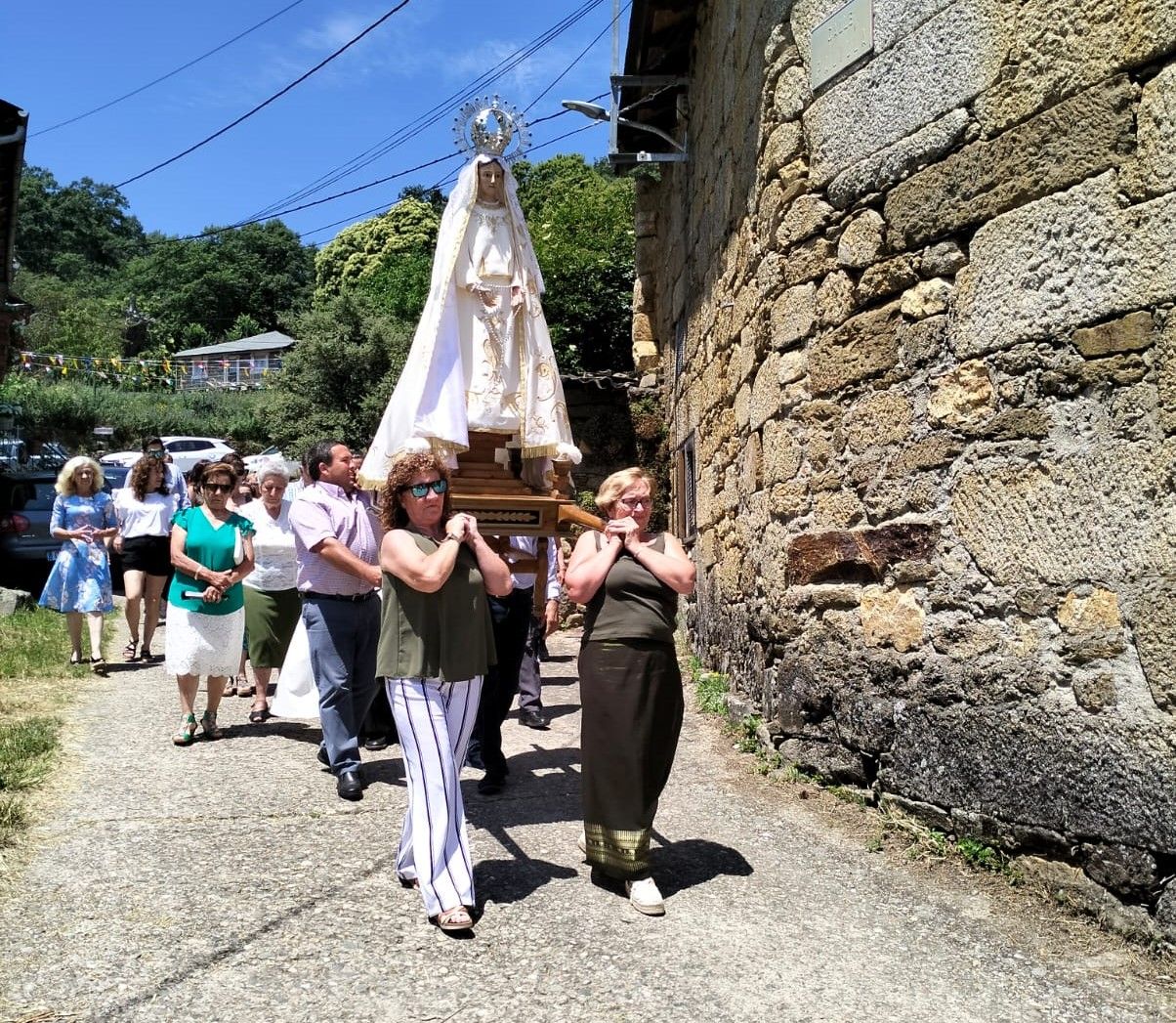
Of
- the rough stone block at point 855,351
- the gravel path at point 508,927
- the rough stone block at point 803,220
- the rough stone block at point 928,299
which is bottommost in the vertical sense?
the gravel path at point 508,927

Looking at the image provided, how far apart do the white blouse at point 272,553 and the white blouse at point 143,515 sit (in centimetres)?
235

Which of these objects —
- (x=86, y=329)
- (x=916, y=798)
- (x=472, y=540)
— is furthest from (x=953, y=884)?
(x=86, y=329)

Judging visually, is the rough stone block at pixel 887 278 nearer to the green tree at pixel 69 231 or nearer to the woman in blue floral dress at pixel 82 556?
the woman in blue floral dress at pixel 82 556

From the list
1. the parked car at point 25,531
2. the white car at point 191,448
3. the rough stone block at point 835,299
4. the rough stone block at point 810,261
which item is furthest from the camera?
the white car at point 191,448

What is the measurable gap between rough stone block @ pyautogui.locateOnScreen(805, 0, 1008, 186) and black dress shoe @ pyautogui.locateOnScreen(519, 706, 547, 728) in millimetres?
→ 3683

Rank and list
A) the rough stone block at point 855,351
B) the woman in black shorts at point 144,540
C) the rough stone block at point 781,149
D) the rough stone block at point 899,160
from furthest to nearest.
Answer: the woman in black shorts at point 144,540 < the rough stone block at point 781,149 < the rough stone block at point 855,351 < the rough stone block at point 899,160

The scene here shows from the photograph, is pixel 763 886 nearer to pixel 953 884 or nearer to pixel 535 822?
pixel 953 884

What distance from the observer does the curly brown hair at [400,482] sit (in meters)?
3.88

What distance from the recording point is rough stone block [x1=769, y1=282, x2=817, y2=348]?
A: 5289mm

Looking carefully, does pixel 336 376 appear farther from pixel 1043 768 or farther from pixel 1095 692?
pixel 1095 692

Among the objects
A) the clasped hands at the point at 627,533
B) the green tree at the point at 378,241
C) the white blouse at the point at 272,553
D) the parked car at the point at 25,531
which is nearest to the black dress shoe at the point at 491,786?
the clasped hands at the point at 627,533

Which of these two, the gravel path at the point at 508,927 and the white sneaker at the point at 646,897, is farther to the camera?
the white sneaker at the point at 646,897

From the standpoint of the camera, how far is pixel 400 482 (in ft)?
12.8

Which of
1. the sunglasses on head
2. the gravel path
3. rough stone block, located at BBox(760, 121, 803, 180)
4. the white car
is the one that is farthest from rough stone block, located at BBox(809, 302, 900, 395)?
the white car
